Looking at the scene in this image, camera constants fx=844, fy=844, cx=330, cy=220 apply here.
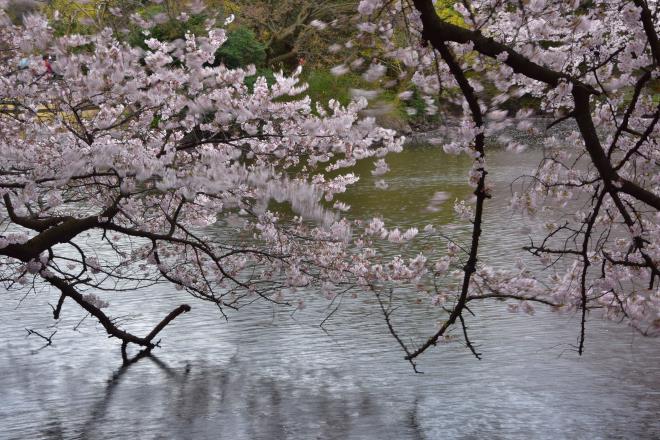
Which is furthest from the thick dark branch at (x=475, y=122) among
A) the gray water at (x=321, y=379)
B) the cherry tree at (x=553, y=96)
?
the gray water at (x=321, y=379)

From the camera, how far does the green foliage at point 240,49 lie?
904 inches

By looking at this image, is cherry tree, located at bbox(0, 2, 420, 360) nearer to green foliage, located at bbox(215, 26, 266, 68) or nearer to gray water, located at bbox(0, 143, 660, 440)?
gray water, located at bbox(0, 143, 660, 440)

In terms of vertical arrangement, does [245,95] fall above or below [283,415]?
above

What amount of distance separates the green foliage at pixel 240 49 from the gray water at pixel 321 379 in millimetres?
13534

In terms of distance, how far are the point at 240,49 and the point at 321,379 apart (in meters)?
17.0

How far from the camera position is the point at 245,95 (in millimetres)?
6836

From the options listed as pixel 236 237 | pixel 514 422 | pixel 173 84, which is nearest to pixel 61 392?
pixel 173 84

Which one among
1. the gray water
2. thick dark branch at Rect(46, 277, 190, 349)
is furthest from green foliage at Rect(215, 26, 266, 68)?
thick dark branch at Rect(46, 277, 190, 349)

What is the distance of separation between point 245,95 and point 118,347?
12.2 ft

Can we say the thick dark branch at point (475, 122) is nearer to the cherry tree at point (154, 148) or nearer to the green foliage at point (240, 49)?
the cherry tree at point (154, 148)

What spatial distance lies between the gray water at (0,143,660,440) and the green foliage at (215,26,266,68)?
13534mm

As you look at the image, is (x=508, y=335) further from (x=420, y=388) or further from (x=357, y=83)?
(x=357, y=83)

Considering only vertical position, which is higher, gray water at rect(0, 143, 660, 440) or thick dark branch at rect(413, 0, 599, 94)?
thick dark branch at rect(413, 0, 599, 94)

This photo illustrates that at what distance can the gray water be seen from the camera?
22.3ft
